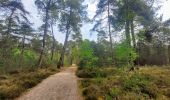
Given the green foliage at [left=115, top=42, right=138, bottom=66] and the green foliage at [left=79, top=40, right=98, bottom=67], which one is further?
the green foliage at [left=79, top=40, right=98, bottom=67]

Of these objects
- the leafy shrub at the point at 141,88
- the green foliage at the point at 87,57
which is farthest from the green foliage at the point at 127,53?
the leafy shrub at the point at 141,88

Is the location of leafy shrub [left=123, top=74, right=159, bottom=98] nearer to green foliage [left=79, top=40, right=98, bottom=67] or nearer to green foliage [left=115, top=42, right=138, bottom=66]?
green foliage [left=115, top=42, right=138, bottom=66]

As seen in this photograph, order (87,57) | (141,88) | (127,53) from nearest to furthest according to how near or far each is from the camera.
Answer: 1. (141,88)
2. (127,53)
3. (87,57)

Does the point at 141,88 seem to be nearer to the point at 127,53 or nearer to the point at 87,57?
the point at 127,53

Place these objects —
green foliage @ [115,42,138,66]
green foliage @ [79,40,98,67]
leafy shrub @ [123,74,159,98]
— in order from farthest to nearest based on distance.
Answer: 1. green foliage @ [79,40,98,67]
2. green foliage @ [115,42,138,66]
3. leafy shrub @ [123,74,159,98]

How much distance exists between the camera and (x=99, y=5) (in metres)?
34.2

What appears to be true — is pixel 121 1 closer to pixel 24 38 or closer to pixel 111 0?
pixel 111 0

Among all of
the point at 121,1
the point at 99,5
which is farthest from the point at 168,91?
the point at 99,5

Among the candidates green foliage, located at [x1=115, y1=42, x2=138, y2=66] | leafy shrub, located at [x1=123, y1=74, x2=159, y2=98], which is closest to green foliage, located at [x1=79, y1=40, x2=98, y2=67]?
green foliage, located at [x1=115, y1=42, x2=138, y2=66]

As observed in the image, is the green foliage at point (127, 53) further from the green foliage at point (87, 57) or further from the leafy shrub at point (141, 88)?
the leafy shrub at point (141, 88)

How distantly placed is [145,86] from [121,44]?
16.6 meters

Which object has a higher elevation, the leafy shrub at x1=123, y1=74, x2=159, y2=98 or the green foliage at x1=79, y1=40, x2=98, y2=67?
the green foliage at x1=79, y1=40, x2=98, y2=67

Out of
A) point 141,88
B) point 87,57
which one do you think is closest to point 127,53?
point 87,57

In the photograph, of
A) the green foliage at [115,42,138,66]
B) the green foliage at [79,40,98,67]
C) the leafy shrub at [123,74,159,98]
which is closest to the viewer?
the leafy shrub at [123,74,159,98]
